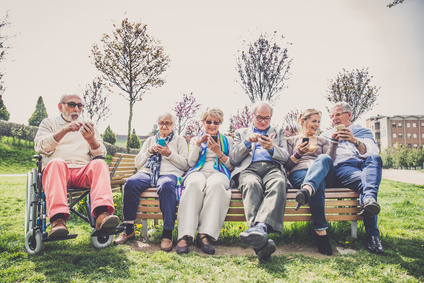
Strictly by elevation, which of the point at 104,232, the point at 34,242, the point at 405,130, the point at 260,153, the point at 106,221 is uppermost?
the point at 405,130

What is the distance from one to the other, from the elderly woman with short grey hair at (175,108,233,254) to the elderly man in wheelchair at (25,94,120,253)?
71 cm

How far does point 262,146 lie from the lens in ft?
10.6

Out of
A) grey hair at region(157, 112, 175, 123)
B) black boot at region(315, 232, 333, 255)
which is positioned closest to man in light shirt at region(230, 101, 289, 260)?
black boot at region(315, 232, 333, 255)

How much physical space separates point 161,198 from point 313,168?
168 cm

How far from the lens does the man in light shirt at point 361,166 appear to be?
2.76 meters

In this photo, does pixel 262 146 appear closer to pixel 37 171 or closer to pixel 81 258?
pixel 81 258

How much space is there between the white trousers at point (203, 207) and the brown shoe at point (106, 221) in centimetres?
70

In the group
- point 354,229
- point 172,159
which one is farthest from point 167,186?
point 354,229

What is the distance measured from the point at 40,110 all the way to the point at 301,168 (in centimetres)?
3211

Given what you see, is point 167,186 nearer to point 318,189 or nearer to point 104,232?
point 104,232

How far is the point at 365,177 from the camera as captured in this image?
2.93 metres

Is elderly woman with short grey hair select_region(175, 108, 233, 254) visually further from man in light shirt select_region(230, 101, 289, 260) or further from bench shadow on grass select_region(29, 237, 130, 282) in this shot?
bench shadow on grass select_region(29, 237, 130, 282)

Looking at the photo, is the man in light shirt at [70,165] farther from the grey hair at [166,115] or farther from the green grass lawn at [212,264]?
the grey hair at [166,115]

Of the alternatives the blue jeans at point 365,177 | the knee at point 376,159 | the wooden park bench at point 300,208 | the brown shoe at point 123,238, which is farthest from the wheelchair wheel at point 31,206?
the knee at point 376,159
